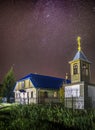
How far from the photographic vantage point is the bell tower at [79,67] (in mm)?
18109

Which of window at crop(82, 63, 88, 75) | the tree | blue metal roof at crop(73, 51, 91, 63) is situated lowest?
the tree

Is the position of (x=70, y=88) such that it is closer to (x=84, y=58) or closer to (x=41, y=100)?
(x=84, y=58)

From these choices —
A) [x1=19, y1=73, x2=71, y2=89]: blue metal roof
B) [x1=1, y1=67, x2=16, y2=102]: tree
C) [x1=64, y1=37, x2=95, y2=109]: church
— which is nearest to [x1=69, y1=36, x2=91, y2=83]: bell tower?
[x1=64, y1=37, x2=95, y2=109]: church

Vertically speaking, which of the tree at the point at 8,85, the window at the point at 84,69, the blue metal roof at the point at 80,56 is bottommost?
the tree at the point at 8,85

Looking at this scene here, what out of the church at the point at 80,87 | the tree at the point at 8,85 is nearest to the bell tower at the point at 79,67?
the church at the point at 80,87

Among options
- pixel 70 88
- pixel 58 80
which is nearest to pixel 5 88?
pixel 58 80

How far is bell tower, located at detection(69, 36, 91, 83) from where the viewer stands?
18109 mm

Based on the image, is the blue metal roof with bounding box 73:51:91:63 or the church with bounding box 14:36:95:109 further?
the blue metal roof with bounding box 73:51:91:63

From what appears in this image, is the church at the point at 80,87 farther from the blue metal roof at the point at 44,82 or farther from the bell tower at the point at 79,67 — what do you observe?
the blue metal roof at the point at 44,82

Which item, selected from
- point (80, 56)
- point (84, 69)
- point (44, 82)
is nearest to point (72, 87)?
point (84, 69)

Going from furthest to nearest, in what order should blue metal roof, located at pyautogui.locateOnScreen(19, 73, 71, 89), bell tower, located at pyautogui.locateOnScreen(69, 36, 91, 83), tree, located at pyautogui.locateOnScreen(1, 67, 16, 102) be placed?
tree, located at pyautogui.locateOnScreen(1, 67, 16, 102), blue metal roof, located at pyautogui.locateOnScreen(19, 73, 71, 89), bell tower, located at pyautogui.locateOnScreen(69, 36, 91, 83)

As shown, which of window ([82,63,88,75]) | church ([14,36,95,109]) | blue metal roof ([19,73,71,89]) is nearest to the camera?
church ([14,36,95,109])

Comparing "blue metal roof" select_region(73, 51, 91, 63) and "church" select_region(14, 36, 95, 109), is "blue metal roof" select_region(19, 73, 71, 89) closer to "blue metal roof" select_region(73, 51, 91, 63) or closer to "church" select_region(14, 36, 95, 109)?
"church" select_region(14, 36, 95, 109)

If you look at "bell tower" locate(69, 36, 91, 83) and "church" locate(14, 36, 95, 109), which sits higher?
"bell tower" locate(69, 36, 91, 83)
